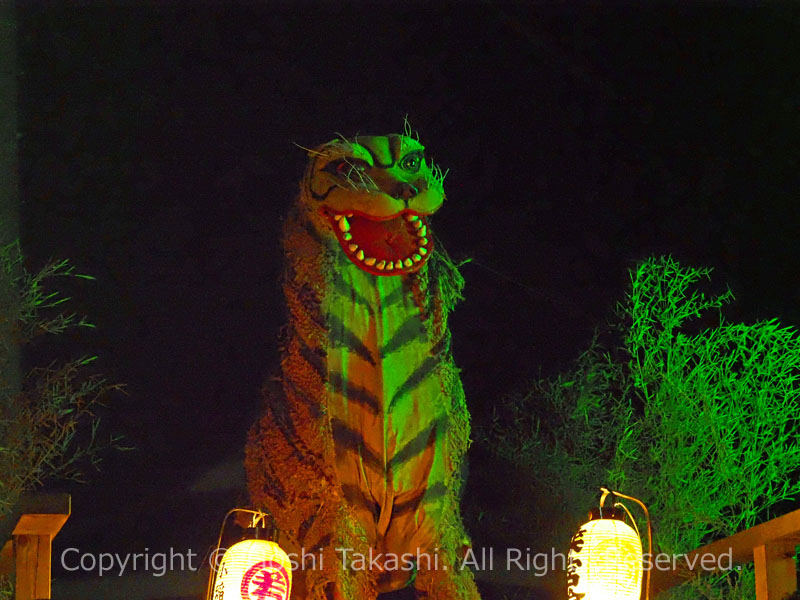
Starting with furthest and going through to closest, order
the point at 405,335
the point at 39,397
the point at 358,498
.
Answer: the point at 39,397
the point at 405,335
the point at 358,498

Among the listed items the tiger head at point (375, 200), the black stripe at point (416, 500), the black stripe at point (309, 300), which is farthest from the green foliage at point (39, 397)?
the black stripe at point (416, 500)

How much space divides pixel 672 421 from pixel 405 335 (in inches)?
78.0

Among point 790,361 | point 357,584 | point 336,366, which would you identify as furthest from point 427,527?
point 790,361

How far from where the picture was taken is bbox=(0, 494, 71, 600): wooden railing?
3.35 metres

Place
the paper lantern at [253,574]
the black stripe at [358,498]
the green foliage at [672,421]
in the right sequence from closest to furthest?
1. the paper lantern at [253,574]
2. the black stripe at [358,498]
3. the green foliage at [672,421]

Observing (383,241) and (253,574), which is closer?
(253,574)

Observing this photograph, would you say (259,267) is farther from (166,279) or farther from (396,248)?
(396,248)

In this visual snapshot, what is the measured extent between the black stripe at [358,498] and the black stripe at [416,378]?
31cm

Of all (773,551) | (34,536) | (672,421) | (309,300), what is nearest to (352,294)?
(309,300)

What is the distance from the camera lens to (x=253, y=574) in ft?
11.4

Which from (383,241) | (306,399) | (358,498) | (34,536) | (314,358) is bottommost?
(34,536)

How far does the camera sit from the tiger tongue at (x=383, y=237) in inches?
155

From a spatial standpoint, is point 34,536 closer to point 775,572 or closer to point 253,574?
point 253,574

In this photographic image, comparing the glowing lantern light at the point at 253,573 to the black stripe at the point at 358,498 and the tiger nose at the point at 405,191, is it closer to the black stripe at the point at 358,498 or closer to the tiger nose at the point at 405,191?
the black stripe at the point at 358,498
